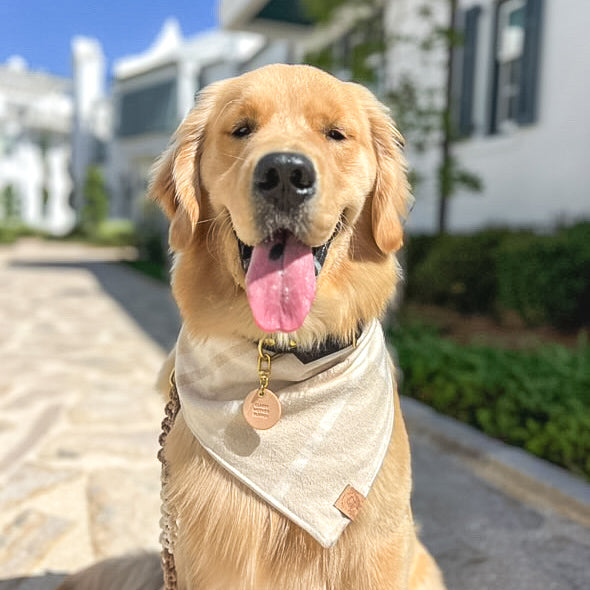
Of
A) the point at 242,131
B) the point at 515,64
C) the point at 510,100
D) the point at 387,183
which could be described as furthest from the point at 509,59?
the point at 242,131

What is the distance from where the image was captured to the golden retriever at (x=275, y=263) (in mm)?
1786

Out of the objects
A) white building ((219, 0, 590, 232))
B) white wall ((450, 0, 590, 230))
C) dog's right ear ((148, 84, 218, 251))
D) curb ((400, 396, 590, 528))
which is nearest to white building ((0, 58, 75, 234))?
white building ((219, 0, 590, 232))

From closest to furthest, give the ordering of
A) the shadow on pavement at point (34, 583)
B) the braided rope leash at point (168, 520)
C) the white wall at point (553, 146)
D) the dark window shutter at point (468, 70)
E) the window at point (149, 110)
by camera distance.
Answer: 1. the braided rope leash at point (168, 520)
2. the shadow on pavement at point (34, 583)
3. the white wall at point (553, 146)
4. the dark window shutter at point (468, 70)
5. the window at point (149, 110)

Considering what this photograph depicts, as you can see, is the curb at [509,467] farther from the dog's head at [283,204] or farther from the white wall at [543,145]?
the white wall at [543,145]

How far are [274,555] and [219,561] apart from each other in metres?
0.17

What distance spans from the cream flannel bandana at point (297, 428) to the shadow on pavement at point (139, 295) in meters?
5.54

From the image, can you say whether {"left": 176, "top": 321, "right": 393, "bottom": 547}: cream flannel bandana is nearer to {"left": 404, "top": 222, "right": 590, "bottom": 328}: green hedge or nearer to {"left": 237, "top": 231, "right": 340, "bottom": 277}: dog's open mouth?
{"left": 237, "top": 231, "right": 340, "bottom": 277}: dog's open mouth

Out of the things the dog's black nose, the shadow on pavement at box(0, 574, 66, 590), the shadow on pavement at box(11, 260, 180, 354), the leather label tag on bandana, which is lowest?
the shadow on pavement at box(11, 260, 180, 354)

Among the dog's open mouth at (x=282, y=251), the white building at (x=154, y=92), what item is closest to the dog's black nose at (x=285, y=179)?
the dog's open mouth at (x=282, y=251)

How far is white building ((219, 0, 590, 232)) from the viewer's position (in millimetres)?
6906

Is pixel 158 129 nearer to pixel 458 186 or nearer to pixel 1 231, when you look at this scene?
pixel 1 231

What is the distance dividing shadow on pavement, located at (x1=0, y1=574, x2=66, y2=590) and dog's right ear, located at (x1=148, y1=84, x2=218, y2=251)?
1590 mm

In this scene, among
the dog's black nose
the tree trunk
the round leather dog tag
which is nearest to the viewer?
the dog's black nose

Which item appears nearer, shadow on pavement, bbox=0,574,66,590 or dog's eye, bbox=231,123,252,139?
dog's eye, bbox=231,123,252,139
